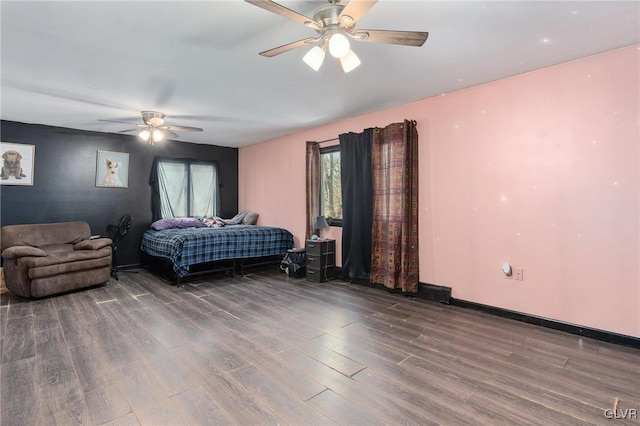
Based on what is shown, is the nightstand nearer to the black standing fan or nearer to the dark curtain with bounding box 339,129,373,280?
the dark curtain with bounding box 339,129,373,280

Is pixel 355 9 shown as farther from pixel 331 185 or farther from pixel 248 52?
pixel 331 185

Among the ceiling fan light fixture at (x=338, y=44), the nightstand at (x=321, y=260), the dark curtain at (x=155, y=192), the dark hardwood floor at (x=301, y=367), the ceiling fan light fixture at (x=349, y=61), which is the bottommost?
the dark hardwood floor at (x=301, y=367)

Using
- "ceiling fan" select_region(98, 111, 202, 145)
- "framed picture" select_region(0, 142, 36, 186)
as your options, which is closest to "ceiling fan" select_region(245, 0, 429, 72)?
"ceiling fan" select_region(98, 111, 202, 145)

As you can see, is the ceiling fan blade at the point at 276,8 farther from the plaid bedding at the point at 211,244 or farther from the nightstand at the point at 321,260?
the plaid bedding at the point at 211,244

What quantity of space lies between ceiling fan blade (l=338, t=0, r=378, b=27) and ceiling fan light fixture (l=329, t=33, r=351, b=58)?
0.10 m

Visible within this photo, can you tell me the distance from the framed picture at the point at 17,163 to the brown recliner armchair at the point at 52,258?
0.76 meters

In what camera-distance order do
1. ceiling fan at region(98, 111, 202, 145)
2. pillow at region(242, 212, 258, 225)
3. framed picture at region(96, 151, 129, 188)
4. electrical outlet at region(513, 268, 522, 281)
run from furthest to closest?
pillow at region(242, 212, 258, 225), framed picture at region(96, 151, 129, 188), ceiling fan at region(98, 111, 202, 145), electrical outlet at region(513, 268, 522, 281)

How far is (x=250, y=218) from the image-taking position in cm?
627

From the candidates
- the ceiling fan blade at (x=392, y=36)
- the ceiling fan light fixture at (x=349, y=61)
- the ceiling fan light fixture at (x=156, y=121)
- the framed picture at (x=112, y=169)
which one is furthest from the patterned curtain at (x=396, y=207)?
the framed picture at (x=112, y=169)

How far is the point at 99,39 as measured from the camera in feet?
7.70

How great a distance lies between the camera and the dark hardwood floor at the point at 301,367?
175cm

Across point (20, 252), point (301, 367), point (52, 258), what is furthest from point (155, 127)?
point (301, 367)

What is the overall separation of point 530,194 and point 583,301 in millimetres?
1014

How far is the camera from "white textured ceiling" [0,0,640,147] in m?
2.04
